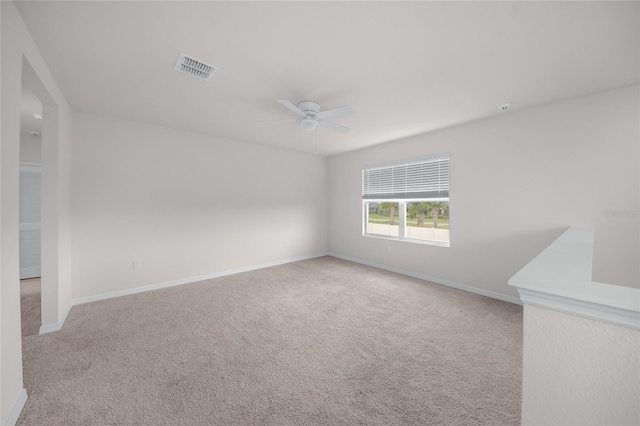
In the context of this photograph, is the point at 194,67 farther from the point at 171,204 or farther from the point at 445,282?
the point at 445,282

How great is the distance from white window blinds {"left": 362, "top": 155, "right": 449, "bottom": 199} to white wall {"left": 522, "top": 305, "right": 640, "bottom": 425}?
11.1 ft

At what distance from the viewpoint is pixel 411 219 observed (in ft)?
14.6

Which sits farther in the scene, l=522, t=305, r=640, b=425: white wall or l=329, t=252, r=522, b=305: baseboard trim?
l=329, t=252, r=522, b=305: baseboard trim

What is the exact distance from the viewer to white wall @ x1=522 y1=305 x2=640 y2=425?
0.64 meters

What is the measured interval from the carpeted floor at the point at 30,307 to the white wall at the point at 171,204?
1.34 ft

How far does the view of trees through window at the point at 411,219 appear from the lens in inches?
159

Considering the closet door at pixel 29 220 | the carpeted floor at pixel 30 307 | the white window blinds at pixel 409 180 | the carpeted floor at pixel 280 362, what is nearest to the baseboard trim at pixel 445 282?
the carpeted floor at pixel 280 362

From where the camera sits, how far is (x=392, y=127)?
3.68m

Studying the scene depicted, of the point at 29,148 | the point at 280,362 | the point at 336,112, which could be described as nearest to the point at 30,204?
the point at 29,148

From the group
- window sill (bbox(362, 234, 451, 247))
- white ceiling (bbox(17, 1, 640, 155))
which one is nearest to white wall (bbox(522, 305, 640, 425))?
white ceiling (bbox(17, 1, 640, 155))

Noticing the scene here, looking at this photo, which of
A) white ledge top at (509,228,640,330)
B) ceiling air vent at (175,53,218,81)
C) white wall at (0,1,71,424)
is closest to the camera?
white ledge top at (509,228,640,330)

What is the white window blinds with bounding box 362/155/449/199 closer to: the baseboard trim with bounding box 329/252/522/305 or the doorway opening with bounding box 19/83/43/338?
the baseboard trim with bounding box 329/252/522/305

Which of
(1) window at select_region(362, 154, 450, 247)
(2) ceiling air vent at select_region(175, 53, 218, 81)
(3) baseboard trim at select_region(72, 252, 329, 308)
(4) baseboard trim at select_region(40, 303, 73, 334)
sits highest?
(2) ceiling air vent at select_region(175, 53, 218, 81)

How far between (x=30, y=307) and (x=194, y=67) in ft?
11.8
